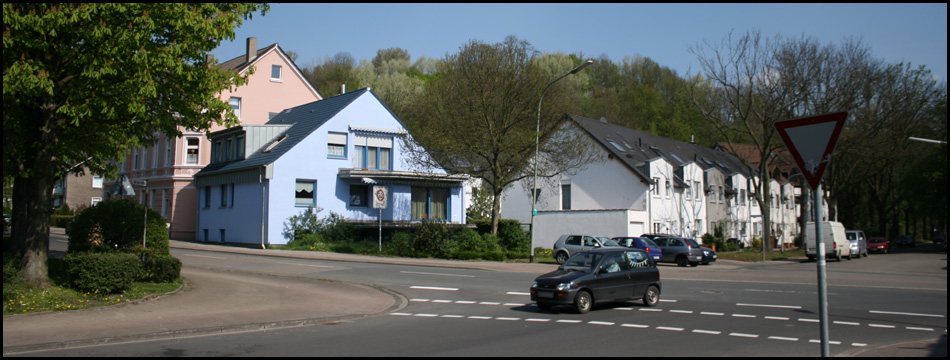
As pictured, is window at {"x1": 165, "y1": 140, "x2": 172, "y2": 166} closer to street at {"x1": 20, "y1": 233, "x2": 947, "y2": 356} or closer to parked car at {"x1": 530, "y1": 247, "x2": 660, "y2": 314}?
street at {"x1": 20, "y1": 233, "x2": 947, "y2": 356}

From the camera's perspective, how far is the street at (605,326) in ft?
32.3

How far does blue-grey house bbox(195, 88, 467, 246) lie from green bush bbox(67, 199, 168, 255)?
1719 centimetres

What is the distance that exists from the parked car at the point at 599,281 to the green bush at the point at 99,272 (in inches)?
347

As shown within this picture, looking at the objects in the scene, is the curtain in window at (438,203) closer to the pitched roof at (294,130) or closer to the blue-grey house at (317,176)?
the blue-grey house at (317,176)

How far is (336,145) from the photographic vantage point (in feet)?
125

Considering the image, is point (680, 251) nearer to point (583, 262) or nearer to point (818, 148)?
point (583, 262)

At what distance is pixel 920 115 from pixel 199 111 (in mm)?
51102

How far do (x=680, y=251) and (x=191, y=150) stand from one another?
99.8 ft

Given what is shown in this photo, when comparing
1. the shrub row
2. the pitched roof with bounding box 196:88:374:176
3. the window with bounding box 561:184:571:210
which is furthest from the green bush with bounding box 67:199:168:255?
the window with bounding box 561:184:571:210

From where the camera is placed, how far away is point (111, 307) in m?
13.6

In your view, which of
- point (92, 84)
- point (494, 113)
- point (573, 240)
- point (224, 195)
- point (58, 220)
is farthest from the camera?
point (58, 220)

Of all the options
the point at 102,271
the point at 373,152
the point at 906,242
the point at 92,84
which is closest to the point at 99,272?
the point at 102,271

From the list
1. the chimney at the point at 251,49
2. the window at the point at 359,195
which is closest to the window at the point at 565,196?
the window at the point at 359,195

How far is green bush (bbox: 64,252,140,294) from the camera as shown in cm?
1427
